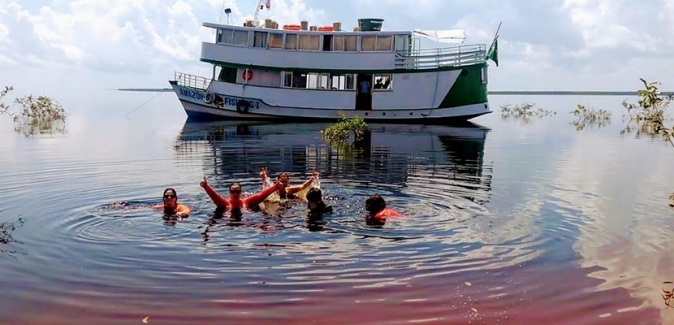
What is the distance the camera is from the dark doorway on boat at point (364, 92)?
126 ft

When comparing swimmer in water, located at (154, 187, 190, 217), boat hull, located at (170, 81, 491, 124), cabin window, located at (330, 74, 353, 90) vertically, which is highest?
cabin window, located at (330, 74, 353, 90)

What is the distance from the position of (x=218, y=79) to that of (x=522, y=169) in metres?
25.7

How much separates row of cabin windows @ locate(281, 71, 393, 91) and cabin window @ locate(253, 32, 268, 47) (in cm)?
213

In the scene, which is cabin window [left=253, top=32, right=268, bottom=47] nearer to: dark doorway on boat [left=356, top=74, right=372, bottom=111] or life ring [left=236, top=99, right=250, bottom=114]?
life ring [left=236, top=99, right=250, bottom=114]

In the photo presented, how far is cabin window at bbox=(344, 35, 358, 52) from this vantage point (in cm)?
3762

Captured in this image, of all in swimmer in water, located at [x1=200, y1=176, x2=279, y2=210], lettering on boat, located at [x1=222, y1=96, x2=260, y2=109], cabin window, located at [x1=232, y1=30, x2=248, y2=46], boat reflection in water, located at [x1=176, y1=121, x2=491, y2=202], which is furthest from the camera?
lettering on boat, located at [x1=222, y1=96, x2=260, y2=109]

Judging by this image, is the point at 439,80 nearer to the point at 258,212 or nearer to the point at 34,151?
the point at 34,151

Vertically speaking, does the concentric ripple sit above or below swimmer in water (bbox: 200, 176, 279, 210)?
below

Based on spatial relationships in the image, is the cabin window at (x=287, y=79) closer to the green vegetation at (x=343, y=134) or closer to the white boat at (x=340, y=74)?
the white boat at (x=340, y=74)

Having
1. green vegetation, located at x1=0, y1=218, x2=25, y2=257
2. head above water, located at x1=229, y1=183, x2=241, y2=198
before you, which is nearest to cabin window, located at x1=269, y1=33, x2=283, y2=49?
head above water, located at x1=229, y1=183, x2=241, y2=198

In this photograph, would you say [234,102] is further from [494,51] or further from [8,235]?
[8,235]

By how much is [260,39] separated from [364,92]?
7043mm

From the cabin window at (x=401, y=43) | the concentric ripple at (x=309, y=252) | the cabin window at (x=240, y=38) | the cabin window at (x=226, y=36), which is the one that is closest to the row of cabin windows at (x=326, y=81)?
the cabin window at (x=401, y=43)

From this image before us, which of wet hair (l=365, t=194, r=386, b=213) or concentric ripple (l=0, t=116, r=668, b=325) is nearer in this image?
concentric ripple (l=0, t=116, r=668, b=325)
